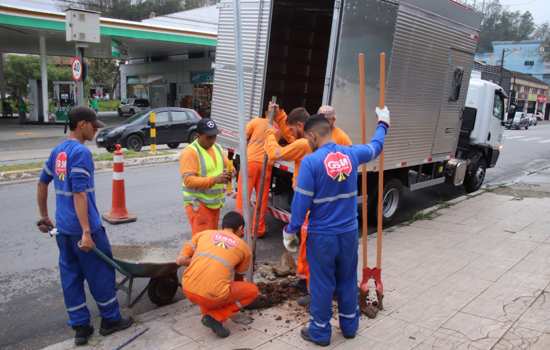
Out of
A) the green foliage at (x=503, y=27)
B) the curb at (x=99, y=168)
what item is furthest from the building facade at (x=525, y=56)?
the curb at (x=99, y=168)

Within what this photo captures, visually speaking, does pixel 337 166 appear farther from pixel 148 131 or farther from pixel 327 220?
pixel 148 131

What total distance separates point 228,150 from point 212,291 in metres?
3.93

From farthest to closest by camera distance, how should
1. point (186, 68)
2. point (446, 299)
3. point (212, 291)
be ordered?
point (186, 68) < point (446, 299) < point (212, 291)

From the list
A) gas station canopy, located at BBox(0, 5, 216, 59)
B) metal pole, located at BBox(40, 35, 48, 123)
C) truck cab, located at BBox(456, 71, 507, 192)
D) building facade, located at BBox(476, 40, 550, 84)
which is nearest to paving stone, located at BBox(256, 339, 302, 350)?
truck cab, located at BBox(456, 71, 507, 192)

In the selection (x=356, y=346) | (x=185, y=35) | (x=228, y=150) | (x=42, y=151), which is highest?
(x=185, y=35)

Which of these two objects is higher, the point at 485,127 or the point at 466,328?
the point at 485,127

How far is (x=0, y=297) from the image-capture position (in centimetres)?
457

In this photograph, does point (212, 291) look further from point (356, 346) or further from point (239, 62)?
point (239, 62)

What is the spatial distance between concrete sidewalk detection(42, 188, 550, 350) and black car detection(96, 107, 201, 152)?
410 inches

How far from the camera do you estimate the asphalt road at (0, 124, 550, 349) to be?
162 inches

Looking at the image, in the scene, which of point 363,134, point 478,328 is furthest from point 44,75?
point 478,328

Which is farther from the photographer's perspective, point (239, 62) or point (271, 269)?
point (271, 269)

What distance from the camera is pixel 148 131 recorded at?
15359 millimetres

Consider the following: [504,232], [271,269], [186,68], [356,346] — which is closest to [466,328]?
[356,346]
